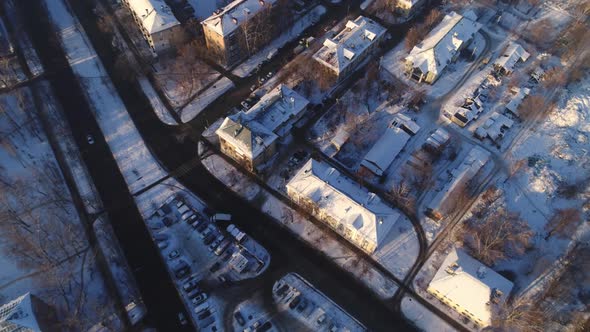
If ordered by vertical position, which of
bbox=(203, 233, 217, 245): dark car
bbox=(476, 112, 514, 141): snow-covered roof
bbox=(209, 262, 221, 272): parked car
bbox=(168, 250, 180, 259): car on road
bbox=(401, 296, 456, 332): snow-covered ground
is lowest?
bbox=(401, 296, 456, 332): snow-covered ground

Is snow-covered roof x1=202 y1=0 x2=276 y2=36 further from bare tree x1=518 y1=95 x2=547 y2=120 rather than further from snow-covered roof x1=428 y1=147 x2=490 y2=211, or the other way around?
bare tree x1=518 y1=95 x2=547 y2=120

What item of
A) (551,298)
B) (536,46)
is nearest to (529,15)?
(536,46)

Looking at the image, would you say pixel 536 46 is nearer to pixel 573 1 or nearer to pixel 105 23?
pixel 573 1

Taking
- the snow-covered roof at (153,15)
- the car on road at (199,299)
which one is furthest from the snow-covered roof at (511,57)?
the car on road at (199,299)

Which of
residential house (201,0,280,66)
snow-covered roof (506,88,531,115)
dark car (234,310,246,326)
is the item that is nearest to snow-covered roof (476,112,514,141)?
snow-covered roof (506,88,531,115)

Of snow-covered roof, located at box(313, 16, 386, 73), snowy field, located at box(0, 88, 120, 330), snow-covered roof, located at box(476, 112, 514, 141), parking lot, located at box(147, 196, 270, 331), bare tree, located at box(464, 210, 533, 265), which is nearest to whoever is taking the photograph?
snowy field, located at box(0, 88, 120, 330)

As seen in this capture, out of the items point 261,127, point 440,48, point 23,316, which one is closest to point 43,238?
point 23,316
